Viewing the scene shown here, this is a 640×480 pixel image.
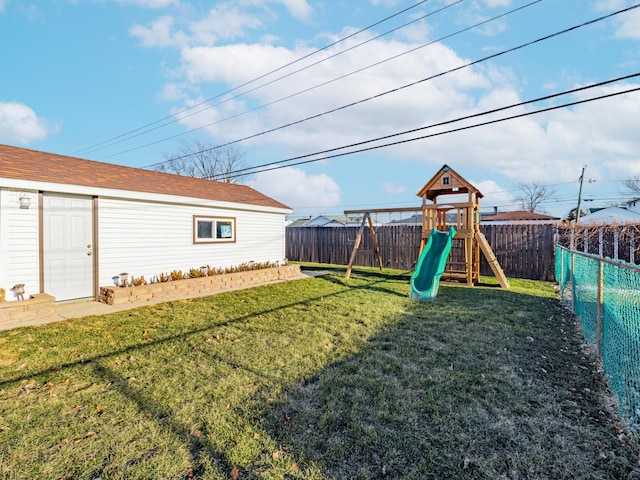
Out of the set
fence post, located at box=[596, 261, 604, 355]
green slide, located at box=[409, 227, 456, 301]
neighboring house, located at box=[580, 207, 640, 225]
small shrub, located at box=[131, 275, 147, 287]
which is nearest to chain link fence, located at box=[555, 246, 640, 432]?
fence post, located at box=[596, 261, 604, 355]

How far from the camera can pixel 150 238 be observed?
324 inches

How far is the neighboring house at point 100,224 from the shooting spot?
6082mm

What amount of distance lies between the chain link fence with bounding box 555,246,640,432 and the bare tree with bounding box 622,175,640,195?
182ft

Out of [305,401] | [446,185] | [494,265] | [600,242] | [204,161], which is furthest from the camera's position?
[204,161]

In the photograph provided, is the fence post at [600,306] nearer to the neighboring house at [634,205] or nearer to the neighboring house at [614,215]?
the neighboring house at [614,215]

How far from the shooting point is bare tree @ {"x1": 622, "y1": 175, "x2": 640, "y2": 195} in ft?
144

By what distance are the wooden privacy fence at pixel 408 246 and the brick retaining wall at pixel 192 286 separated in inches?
140

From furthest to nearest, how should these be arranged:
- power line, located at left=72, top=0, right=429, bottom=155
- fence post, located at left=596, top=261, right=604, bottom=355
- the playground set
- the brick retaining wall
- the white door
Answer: the playground set
power line, located at left=72, top=0, right=429, bottom=155
the brick retaining wall
the white door
fence post, located at left=596, top=261, right=604, bottom=355

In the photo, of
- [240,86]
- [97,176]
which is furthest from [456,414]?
[240,86]

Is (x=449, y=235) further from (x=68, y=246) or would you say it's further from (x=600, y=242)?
(x=68, y=246)

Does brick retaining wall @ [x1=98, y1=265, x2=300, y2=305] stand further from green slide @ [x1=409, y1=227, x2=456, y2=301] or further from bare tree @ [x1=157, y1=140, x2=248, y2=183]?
bare tree @ [x1=157, y1=140, x2=248, y2=183]

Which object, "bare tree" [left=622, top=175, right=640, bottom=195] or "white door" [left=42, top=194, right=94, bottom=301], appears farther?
"bare tree" [left=622, top=175, right=640, bottom=195]

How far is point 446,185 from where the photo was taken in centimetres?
970

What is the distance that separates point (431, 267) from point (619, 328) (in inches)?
200
